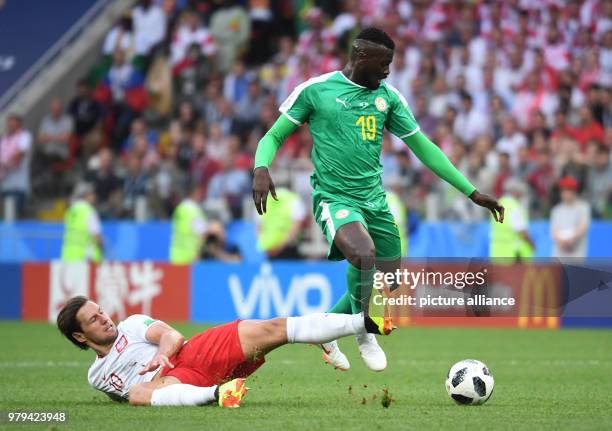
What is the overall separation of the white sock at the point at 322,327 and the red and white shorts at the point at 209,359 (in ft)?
1.23

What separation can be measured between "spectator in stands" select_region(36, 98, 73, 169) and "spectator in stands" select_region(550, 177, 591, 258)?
8987 millimetres

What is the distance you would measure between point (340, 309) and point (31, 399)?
2.31 meters

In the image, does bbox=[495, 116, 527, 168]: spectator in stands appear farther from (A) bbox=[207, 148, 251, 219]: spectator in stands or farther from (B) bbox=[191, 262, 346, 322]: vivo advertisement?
(A) bbox=[207, 148, 251, 219]: spectator in stands

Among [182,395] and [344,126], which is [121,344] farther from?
[344,126]

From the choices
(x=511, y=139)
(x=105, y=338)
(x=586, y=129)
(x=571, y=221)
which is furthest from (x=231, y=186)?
(x=105, y=338)

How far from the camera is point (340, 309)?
29.4ft

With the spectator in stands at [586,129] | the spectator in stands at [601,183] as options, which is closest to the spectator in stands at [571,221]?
the spectator in stands at [601,183]

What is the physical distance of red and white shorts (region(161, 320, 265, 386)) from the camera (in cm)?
772

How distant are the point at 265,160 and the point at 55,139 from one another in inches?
539

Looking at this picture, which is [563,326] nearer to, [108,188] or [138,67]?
[108,188]

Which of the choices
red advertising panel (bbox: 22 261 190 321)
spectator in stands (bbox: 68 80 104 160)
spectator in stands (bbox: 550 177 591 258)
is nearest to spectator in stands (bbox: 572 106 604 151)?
spectator in stands (bbox: 550 177 591 258)

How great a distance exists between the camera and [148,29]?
2186 centimetres

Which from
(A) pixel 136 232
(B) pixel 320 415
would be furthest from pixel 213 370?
(A) pixel 136 232

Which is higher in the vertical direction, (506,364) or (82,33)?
(82,33)
